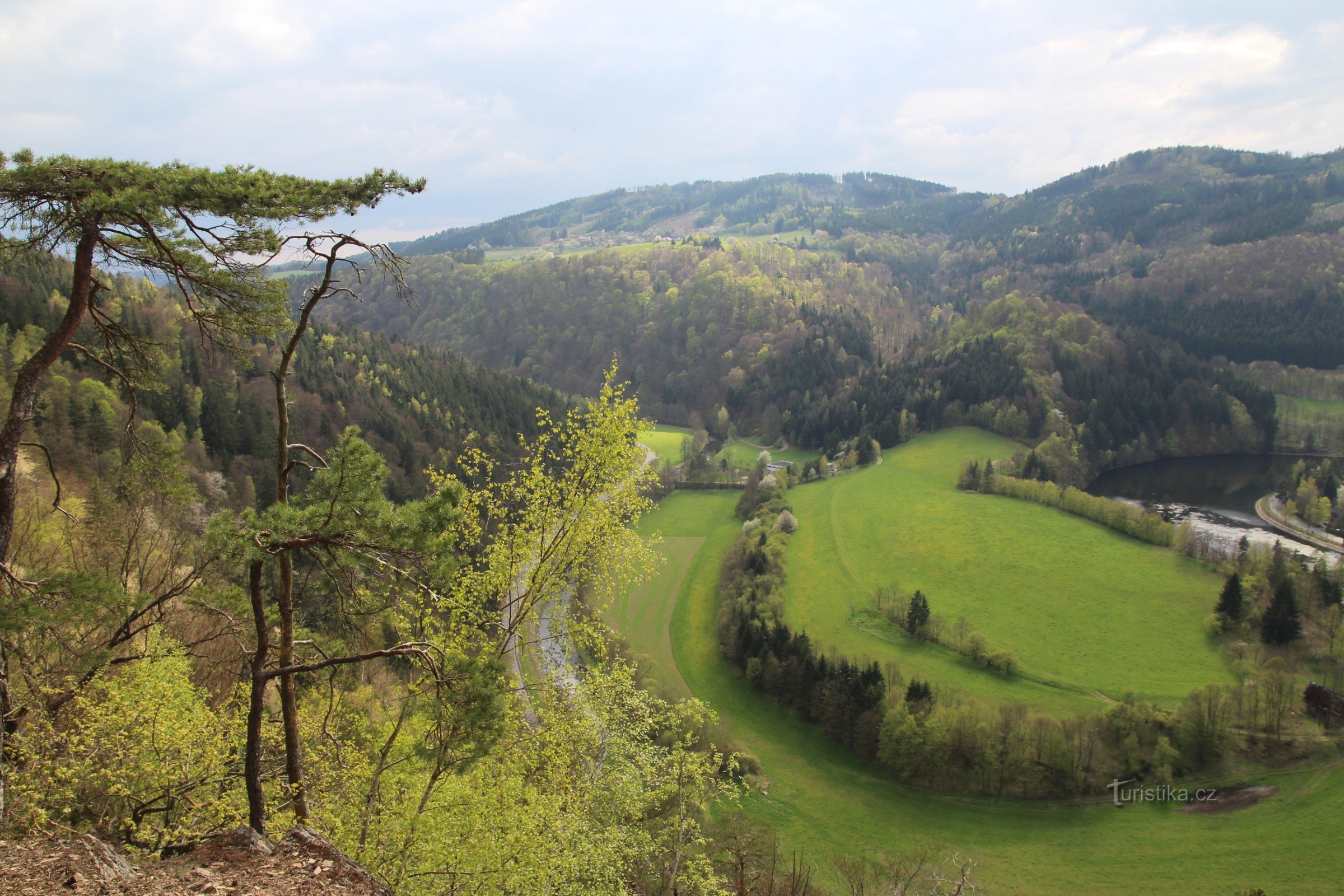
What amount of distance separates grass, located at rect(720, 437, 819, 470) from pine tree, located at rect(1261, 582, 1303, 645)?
66300 mm

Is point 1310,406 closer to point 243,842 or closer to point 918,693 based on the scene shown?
point 918,693

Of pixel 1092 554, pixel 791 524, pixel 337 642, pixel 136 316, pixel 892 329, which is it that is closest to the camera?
pixel 337 642

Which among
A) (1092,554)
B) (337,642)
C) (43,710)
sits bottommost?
(1092,554)

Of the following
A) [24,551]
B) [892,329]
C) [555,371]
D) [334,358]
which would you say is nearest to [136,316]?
[334,358]

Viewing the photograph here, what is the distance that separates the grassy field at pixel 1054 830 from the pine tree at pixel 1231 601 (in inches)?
617

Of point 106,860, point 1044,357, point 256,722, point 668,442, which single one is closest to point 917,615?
point 256,722

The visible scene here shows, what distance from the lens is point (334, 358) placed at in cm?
8625

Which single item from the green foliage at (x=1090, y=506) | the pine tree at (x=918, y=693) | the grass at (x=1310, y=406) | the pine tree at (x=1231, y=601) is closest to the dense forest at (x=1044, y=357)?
the grass at (x=1310, y=406)

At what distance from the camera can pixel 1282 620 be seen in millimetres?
53344

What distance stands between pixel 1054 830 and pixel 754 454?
91120 millimetres

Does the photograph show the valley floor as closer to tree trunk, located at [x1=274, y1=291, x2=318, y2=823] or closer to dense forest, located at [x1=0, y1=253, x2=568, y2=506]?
dense forest, located at [x1=0, y1=253, x2=568, y2=506]

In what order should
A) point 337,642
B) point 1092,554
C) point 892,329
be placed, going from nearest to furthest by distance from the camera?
point 337,642
point 1092,554
point 892,329

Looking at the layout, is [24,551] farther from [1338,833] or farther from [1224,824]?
[1338,833]

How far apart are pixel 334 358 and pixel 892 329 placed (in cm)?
14943
